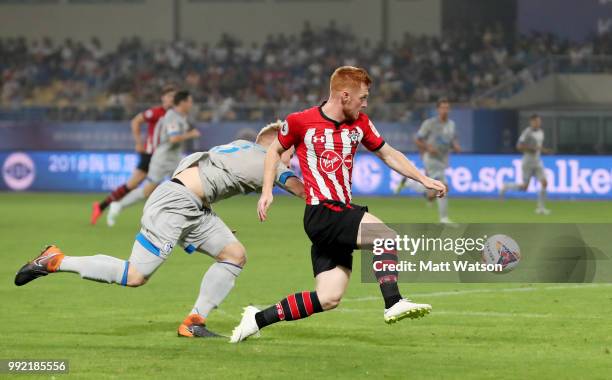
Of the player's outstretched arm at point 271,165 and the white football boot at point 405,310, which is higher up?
A: the player's outstretched arm at point 271,165

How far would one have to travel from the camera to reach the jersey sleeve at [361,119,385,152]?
8.77 metres

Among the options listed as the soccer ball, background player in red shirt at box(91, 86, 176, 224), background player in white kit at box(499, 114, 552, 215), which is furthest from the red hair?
background player in white kit at box(499, 114, 552, 215)

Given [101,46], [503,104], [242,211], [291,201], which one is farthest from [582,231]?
[101,46]

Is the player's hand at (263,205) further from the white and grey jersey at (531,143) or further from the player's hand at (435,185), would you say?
the white and grey jersey at (531,143)

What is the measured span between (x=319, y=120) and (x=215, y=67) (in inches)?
1296

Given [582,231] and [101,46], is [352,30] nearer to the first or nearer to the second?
[101,46]

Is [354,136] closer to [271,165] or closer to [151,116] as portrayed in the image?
[271,165]

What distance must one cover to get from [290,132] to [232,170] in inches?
34.2

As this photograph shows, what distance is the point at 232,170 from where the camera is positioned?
9.36 meters

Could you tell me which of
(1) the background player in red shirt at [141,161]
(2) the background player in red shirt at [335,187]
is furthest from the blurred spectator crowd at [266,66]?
(2) the background player in red shirt at [335,187]

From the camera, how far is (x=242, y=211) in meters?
25.7

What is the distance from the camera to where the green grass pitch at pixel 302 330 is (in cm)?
817

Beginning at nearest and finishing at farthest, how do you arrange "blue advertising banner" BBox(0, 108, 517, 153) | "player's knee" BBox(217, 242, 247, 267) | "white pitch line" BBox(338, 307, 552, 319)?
"player's knee" BBox(217, 242, 247, 267)
"white pitch line" BBox(338, 307, 552, 319)
"blue advertising banner" BBox(0, 108, 517, 153)

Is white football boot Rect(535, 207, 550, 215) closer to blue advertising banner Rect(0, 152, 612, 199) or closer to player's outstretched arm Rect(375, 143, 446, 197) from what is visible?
blue advertising banner Rect(0, 152, 612, 199)
